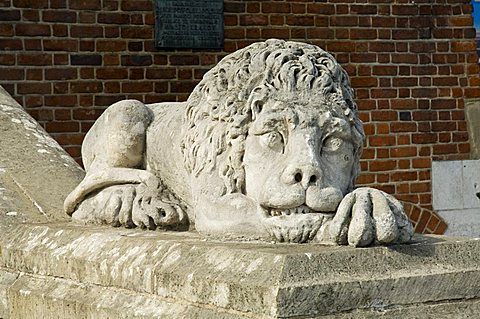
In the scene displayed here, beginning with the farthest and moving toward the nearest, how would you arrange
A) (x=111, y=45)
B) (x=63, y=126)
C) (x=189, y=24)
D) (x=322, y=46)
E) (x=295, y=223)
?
1. (x=322, y=46)
2. (x=189, y=24)
3. (x=111, y=45)
4. (x=63, y=126)
5. (x=295, y=223)

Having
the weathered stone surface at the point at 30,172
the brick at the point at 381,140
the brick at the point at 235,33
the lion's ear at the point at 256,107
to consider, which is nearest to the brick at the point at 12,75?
the brick at the point at 235,33

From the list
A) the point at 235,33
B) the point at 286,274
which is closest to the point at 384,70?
the point at 235,33

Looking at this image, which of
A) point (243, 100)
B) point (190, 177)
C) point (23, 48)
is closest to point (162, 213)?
point (190, 177)

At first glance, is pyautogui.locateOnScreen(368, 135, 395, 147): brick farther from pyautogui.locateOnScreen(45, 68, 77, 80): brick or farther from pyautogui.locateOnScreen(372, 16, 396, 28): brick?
pyautogui.locateOnScreen(45, 68, 77, 80): brick

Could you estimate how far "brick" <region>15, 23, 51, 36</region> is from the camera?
8281 mm

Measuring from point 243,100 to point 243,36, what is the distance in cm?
526

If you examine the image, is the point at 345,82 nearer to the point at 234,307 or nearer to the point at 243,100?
the point at 243,100

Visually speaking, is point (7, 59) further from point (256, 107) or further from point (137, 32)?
point (256, 107)

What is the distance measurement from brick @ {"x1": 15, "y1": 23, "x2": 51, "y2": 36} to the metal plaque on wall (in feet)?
2.72

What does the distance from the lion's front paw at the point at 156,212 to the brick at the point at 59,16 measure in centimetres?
425

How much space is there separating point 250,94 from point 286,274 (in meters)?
0.91

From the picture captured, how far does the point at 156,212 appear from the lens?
423 cm

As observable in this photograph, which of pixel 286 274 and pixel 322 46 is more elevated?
pixel 322 46

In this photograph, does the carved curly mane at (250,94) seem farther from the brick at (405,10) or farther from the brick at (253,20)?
the brick at (405,10)
